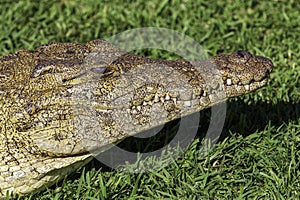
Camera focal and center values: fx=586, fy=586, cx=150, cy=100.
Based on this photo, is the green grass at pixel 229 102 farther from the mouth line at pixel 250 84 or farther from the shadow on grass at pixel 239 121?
the mouth line at pixel 250 84

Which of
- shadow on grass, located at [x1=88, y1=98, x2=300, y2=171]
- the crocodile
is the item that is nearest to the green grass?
shadow on grass, located at [x1=88, y1=98, x2=300, y2=171]

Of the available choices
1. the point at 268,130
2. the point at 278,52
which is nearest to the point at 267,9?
the point at 278,52

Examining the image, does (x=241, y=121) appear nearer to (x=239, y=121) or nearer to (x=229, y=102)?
(x=239, y=121)

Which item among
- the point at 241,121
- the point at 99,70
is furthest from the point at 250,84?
the point at 99,70

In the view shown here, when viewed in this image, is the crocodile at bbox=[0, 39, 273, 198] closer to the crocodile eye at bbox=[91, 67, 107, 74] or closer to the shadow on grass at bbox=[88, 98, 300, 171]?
the crocodile eye at bbox=[91, 67, 107, 74]

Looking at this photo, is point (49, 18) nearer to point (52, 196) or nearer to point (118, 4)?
point (118, 4)

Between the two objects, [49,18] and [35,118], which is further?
[49,18]
